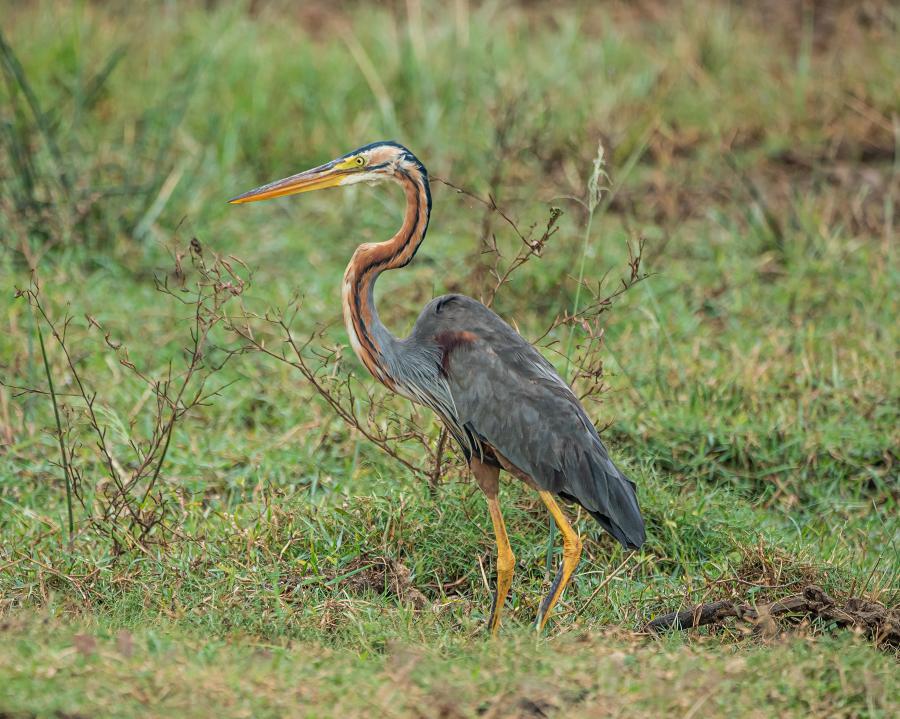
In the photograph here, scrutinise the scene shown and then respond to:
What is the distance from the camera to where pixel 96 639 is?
11.0 feet

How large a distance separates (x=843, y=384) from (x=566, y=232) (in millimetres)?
1891

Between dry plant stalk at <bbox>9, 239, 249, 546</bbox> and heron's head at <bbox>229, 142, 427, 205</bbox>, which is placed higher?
heron's head at <bbox>229, 142, 427, 205</bbox>

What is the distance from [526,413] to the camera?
4.16 meters

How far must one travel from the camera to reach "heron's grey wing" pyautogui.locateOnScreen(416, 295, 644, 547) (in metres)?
4.09

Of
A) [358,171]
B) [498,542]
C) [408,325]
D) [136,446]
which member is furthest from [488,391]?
[408,325]

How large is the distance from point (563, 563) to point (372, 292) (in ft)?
3.43

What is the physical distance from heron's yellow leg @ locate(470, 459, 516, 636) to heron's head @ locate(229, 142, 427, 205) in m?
0.97

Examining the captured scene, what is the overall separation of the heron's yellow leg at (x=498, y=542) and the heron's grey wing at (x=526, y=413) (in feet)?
0.45

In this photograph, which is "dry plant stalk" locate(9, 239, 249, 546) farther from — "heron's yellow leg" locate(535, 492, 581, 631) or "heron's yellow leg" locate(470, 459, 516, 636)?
"heron's yellow leg" locate(535, 492, 581, 631)

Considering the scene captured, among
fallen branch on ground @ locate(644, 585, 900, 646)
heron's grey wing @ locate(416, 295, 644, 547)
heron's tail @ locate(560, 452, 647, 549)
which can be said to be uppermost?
heron's grey wing @ locate(416, 295, 644, 547)

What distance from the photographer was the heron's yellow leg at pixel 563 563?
4.05m

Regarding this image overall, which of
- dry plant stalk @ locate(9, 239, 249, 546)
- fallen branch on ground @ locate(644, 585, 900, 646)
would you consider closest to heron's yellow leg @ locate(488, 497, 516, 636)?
fallen branch on ground @ locate(644, 585, 900, 646)

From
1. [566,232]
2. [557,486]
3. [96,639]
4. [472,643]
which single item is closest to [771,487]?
[557,486]

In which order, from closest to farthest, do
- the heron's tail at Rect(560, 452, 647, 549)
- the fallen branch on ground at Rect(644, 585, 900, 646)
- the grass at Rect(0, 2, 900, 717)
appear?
the grass at Rect(0, 2, 900, 717) < the fallen branch on ground at Rect(644, 585, 900, 646) < the heron's tail at Rect(560, 452, 647, 549)
